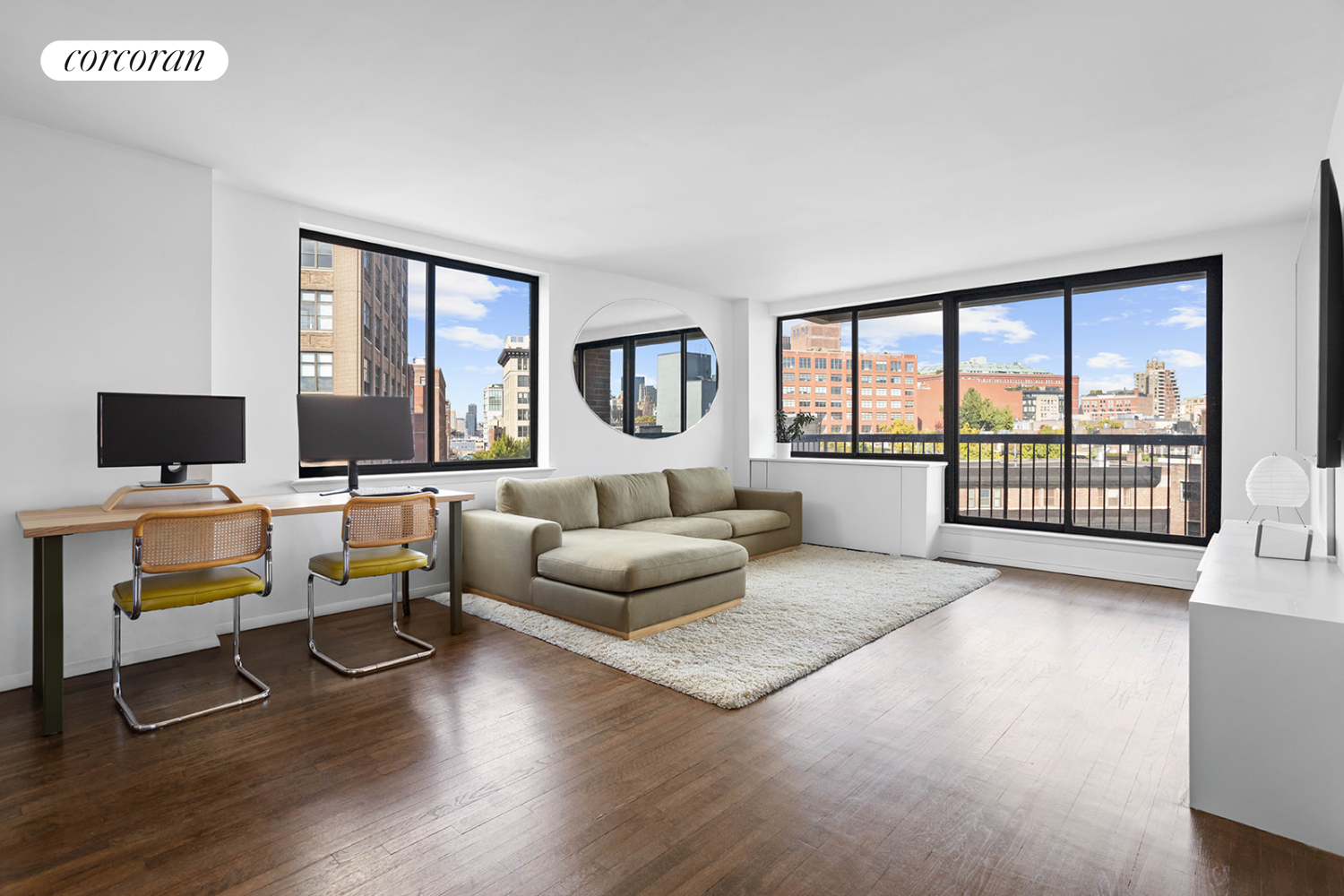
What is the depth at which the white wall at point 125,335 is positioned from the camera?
301 centimetres

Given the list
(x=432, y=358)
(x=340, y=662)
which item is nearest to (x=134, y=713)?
(x=340, y=662)

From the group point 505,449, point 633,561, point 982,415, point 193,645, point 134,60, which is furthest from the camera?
point 982,415

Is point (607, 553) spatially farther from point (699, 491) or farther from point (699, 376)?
point (699, 376)

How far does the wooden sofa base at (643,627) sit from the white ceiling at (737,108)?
8.07ft

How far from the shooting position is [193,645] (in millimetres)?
3502

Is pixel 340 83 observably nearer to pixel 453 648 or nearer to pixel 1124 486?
pixel 453 648

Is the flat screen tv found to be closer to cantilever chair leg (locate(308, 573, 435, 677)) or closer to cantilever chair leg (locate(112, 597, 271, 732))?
cantilever chair leg (locate(308, 573, 435, 677))

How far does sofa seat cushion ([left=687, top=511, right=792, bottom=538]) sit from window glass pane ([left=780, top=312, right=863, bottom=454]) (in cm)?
131

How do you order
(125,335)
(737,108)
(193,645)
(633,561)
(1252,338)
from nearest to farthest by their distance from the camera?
(737,108) < (125,335) < (193,645) < (633,561) < (1252,338)

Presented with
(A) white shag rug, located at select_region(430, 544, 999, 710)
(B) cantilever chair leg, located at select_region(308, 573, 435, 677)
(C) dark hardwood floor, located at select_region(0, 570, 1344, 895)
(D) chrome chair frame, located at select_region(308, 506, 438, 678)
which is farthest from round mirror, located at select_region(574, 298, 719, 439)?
(C) dark hardwood floor, located at select_region(0, 570, 1344, 895)

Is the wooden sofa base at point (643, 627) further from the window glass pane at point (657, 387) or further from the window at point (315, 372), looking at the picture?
the window glass pane at point (657, 387)

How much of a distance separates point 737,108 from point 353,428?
274 cm

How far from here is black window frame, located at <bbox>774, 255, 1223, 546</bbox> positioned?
187 inches

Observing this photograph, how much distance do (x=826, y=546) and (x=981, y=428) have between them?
177 centimetres
